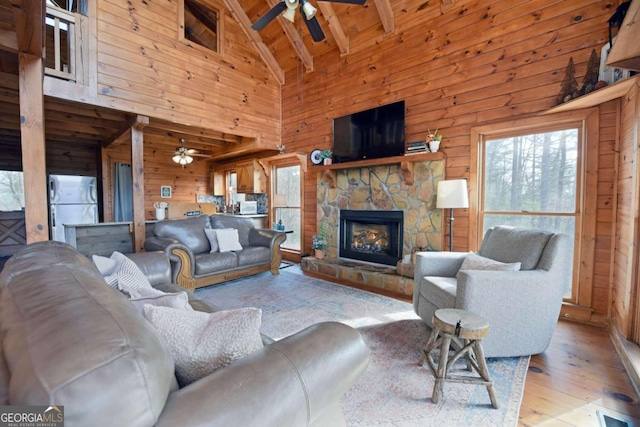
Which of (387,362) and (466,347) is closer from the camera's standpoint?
(466,347)

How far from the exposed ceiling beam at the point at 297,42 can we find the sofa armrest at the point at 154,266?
14.0 ft

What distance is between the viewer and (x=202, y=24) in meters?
5.35

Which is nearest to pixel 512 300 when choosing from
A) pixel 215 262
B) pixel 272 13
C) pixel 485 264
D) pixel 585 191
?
pixel 485 264

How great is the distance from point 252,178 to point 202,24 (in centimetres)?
306

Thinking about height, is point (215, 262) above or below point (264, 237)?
below

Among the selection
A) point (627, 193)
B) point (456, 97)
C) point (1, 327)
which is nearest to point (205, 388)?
point (1, 327)

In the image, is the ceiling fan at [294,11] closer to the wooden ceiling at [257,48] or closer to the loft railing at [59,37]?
the wooden ceiling at [257,48]

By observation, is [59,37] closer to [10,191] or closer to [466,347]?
[10,191]

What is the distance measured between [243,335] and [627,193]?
10.5 ft

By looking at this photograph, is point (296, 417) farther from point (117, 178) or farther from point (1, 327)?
point (117, 178)

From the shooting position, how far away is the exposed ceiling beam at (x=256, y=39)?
195 inches

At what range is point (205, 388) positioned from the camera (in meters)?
0.69

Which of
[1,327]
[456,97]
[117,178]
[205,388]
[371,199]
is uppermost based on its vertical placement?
[456,97]

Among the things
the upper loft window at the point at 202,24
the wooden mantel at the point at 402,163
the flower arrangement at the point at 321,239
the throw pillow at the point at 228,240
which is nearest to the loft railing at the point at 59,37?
the upper loft window at the point at 202,24
